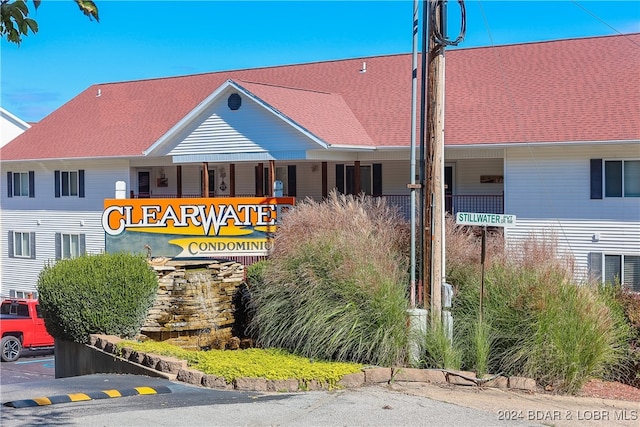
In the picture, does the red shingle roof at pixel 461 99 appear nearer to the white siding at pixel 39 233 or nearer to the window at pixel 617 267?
the white siding at pixel 39 233

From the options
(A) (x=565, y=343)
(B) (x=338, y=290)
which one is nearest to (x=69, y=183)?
(B) (x=338, y=290)

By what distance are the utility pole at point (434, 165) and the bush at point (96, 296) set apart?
5.82 metres

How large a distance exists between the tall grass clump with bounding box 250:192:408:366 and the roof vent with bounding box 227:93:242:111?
948 centimetres

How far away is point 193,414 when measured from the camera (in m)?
10.2

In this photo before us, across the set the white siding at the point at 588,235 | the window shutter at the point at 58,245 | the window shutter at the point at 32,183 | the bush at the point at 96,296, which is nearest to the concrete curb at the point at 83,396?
the bush at the point at 96,296

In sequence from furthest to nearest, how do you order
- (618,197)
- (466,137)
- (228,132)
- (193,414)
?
1. (228,132)
2. (466,137)
3. (618,197)
4. (193,414)

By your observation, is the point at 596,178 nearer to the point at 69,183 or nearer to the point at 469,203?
the point at 469,203

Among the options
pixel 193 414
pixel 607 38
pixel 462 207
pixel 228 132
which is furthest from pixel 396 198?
pixel 193 414

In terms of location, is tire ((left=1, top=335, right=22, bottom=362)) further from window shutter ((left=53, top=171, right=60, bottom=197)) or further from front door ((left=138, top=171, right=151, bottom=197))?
window shutter ((left=53, top=171, right=60, bottom=197))

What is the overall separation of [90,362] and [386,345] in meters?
5.93

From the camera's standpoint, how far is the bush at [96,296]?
633 inches

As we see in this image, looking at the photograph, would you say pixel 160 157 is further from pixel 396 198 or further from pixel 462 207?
pixel 462 207

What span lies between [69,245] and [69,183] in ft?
8.30

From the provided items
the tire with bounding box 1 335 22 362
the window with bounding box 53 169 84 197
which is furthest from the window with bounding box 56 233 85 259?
the tire with bounding box 1 335 22 362
